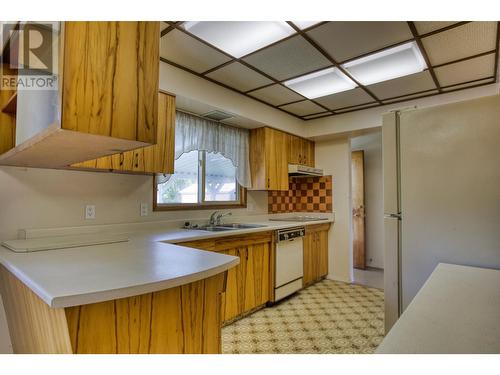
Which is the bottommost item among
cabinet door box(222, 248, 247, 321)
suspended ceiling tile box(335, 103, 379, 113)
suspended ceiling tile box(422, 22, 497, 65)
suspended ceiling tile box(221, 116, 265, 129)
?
cabinet door box(222, 248, 247, 321)

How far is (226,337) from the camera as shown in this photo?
2221 millimetres

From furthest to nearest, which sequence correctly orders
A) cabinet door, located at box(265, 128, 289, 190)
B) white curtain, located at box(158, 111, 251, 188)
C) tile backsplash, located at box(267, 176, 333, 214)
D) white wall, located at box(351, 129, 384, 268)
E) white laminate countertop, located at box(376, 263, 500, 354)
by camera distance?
1. white wall, located at box(351, 129, 384, 268)
2. tile backsplash, located at box(267, 176, 333, 214)
3. cabinet door, located at box(265, 128, 289, 190)
4. white curtain, located at box(158, 111, 251, 188)
5. white laminate countertop, located at box(376, 263, 500, 354)

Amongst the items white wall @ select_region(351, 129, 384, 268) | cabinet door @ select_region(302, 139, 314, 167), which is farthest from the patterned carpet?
cabinet door @ select_region(302, 139, 314, 167)

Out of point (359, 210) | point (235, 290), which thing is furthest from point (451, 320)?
point (359, 210)

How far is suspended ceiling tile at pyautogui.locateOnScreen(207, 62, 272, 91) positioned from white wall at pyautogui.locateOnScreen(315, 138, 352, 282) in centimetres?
186

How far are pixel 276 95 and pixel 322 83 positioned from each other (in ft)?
1.75

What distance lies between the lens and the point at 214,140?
313 centimetres

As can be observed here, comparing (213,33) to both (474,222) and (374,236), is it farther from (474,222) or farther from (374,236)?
(374,236)

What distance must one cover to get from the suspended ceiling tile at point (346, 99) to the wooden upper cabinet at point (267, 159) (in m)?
0.69

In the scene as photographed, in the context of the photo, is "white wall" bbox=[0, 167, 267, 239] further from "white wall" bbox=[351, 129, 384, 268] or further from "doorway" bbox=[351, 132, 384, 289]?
Result: "white wall" bbox=[351, 129, 384, 268]

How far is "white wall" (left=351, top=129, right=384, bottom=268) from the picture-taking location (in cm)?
462

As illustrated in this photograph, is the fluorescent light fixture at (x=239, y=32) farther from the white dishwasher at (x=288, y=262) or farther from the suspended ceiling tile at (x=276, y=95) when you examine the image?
the white dishwasher at (x=288, y=262)

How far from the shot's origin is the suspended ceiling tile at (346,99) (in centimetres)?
299
